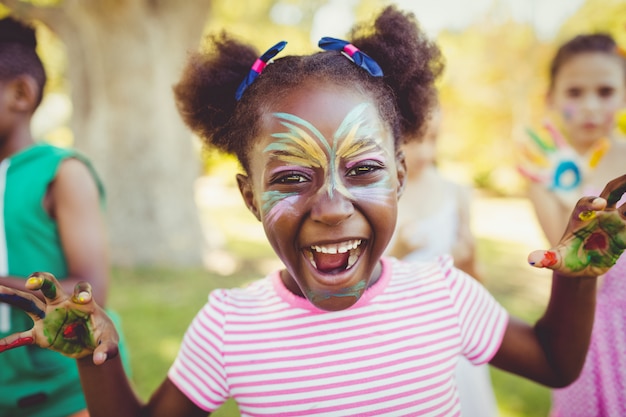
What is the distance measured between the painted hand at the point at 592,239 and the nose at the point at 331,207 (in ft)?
1.54

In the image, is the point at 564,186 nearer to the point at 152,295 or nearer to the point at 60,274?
the point at 60,274

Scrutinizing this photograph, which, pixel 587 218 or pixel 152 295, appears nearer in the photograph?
pixel 587 218

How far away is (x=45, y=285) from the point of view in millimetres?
1180

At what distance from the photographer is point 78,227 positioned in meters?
1.82

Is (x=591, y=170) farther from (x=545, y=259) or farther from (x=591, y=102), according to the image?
(x=545, y=259)

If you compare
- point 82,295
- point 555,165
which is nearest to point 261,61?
point 82,295

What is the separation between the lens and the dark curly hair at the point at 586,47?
2.63 m

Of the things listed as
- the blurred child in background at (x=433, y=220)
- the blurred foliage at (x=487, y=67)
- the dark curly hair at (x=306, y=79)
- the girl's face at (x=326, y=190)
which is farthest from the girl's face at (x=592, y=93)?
the blurred foliage at (x=487, y=67)

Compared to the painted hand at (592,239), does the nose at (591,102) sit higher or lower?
higher

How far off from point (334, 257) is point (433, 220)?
156cm

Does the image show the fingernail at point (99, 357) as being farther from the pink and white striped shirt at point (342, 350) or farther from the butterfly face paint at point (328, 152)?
the butterfly face paint at point (328, 152)

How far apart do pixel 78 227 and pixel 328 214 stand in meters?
1.08

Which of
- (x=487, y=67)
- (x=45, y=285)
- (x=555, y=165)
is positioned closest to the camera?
(x=45, y=285)

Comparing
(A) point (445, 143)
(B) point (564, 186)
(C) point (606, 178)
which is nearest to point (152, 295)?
(B) point (564, 186)
